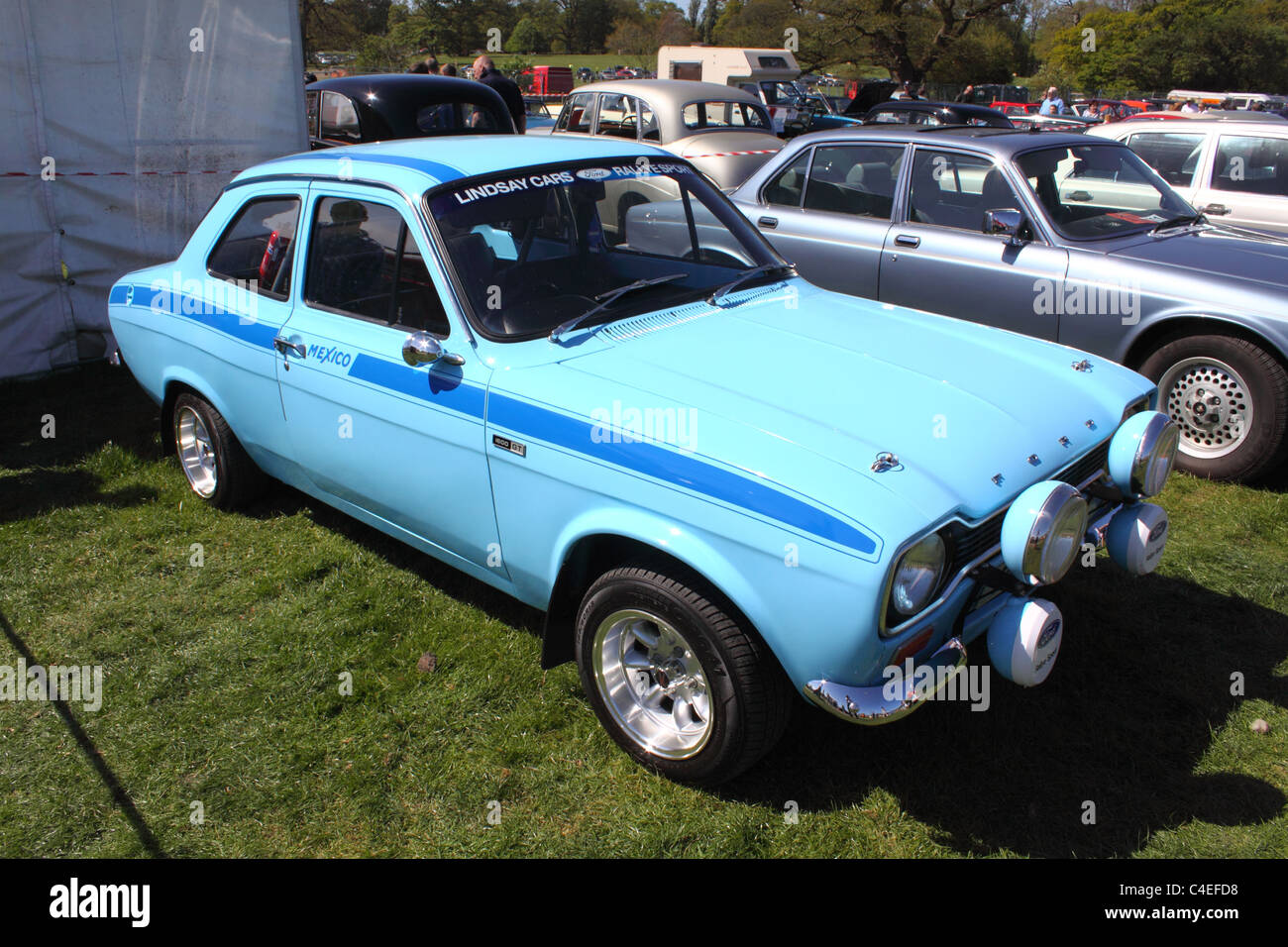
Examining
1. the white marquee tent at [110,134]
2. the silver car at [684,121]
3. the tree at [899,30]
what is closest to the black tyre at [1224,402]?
the silver car at [684,121]

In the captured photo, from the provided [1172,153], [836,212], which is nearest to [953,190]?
[836,212]

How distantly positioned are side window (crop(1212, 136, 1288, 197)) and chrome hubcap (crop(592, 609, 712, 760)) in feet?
22.4

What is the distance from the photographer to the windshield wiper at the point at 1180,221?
18.4 ft

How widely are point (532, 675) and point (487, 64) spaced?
10.8m

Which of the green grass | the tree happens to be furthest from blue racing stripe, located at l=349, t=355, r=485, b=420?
the tree

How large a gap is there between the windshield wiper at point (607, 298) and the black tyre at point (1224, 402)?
9.67 ft

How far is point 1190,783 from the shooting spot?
3004 mm

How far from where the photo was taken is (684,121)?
10914 millimetres

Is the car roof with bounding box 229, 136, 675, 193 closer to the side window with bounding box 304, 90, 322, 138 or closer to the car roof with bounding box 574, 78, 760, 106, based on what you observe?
the side window with bounding box 304, 90, 322, 138

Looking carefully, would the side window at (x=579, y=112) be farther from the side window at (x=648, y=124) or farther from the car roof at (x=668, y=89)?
the side window at (x=648, y=124)

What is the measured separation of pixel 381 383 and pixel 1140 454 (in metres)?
2.59

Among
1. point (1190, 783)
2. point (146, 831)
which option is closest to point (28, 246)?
point (146, 831)

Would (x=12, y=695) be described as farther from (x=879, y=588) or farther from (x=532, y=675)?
(x=879, y=588)

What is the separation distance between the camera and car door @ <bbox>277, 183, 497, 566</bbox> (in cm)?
328
